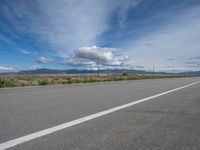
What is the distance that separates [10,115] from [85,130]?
2.72 meters

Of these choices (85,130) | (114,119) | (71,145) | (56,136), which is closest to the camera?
(71,145)

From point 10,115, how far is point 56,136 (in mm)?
2651

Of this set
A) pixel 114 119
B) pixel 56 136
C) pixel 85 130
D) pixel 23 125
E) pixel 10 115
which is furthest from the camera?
pixel 10 115

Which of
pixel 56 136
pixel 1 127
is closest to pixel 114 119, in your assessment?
pixel 56 136

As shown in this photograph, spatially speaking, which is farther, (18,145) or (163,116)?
(163,116)

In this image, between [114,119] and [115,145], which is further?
[114,119]

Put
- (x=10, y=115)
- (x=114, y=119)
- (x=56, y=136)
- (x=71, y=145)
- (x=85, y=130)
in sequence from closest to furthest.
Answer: (x=71, y=145)
(x=56, y=136)
(x=85, y=130)
(x=114, y=119)
(x=10, y=115)

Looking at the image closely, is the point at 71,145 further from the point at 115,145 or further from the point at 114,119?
the point at 114,119

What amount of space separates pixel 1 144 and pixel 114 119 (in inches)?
115

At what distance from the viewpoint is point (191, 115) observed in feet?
21.7

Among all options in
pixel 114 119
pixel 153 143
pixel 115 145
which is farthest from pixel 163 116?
pixel 115 145

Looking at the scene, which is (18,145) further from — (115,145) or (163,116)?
(163,116)

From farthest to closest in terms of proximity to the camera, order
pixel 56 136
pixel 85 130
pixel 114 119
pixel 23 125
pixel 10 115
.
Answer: pixel 10 115 → pixel 114 119 → pixel 23 125 → pixel 85 130 → pixel 56 136

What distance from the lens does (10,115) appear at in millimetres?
6418
